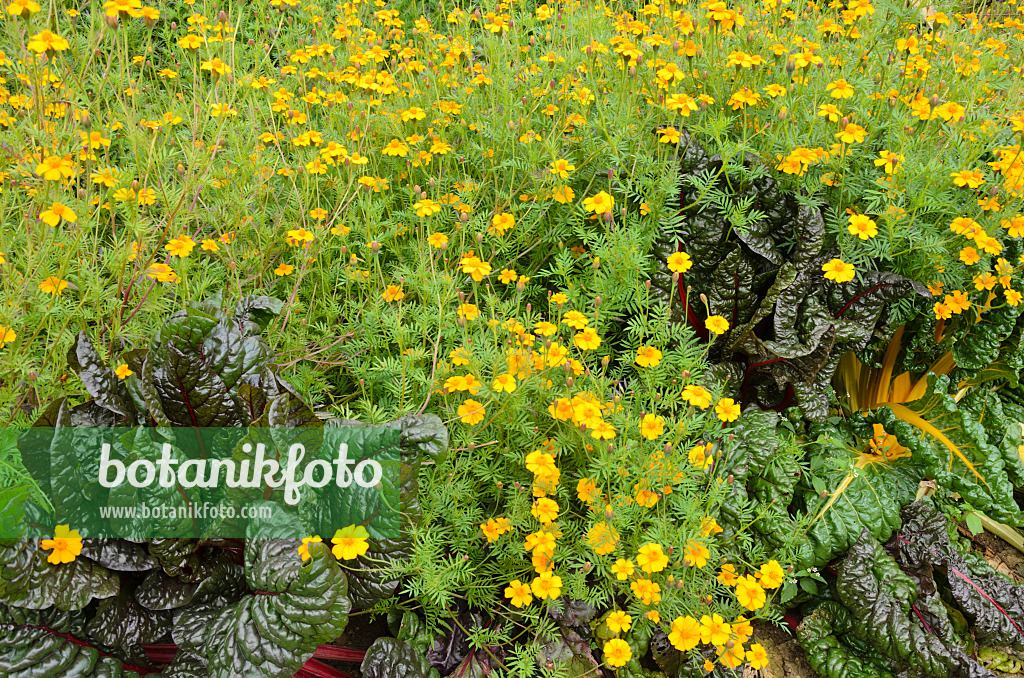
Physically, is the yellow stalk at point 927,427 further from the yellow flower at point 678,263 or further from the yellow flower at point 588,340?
the yellow flower at point 588,340

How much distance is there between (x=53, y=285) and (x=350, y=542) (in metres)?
1.05

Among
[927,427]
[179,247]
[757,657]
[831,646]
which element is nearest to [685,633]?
[757,657]

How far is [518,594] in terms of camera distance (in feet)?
6.01

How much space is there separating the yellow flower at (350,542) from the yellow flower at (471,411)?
38cm

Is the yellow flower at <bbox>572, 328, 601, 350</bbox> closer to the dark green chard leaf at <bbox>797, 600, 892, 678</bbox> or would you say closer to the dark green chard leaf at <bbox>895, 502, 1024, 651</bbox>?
the dark green chard leaf at <bbox>797, 600, 892, 678</bbox>

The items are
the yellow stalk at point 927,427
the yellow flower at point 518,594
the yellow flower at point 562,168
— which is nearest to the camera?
the yellow flower at point 518,594

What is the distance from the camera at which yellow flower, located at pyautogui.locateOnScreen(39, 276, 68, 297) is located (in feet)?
5.94

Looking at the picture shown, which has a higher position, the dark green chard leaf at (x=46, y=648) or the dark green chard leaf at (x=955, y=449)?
the dark green chard leaf at (x=46, y=648)

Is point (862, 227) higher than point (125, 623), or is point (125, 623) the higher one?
point (862, 227)

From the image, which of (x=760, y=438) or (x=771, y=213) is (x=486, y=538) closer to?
(x=760, y=438)

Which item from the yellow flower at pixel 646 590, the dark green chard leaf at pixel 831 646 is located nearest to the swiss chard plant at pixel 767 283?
the dark green chard leaf at pixel 831 646

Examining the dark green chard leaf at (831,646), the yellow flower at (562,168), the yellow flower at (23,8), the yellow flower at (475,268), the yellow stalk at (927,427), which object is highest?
the yellow flower at (23,8)

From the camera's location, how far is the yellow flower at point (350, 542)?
1639mm

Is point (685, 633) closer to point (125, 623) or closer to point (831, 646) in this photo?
point (831, 646)
